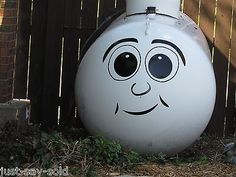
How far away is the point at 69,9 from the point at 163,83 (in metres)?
2.20

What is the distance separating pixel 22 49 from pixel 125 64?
212cm

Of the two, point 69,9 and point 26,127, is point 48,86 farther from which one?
point 26,127

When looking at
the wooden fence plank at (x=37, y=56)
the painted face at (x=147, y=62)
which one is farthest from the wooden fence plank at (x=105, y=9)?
the painted face at (x=147, y=62)

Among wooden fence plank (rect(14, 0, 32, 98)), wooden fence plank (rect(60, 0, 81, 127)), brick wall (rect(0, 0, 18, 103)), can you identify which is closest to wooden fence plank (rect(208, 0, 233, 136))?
wooden fence plank (rect(60, 0, 81, 127))

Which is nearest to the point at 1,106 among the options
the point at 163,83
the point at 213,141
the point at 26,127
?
the point at 26,127

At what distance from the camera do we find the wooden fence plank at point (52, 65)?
6.98m

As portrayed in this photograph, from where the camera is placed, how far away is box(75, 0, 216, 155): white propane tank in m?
5.23

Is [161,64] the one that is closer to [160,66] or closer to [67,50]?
[160,66]

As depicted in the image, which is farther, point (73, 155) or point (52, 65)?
point (52, 65)

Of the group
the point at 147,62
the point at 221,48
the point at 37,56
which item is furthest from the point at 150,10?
the point at 37,56

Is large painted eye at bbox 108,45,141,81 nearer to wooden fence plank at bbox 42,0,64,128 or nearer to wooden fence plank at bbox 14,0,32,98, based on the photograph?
wooden fence plank at bbox 42,0,64,128

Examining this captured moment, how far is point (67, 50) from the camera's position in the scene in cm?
707

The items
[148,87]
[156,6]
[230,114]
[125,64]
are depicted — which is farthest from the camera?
[230,114]

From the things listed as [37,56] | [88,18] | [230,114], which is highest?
[88,18]
